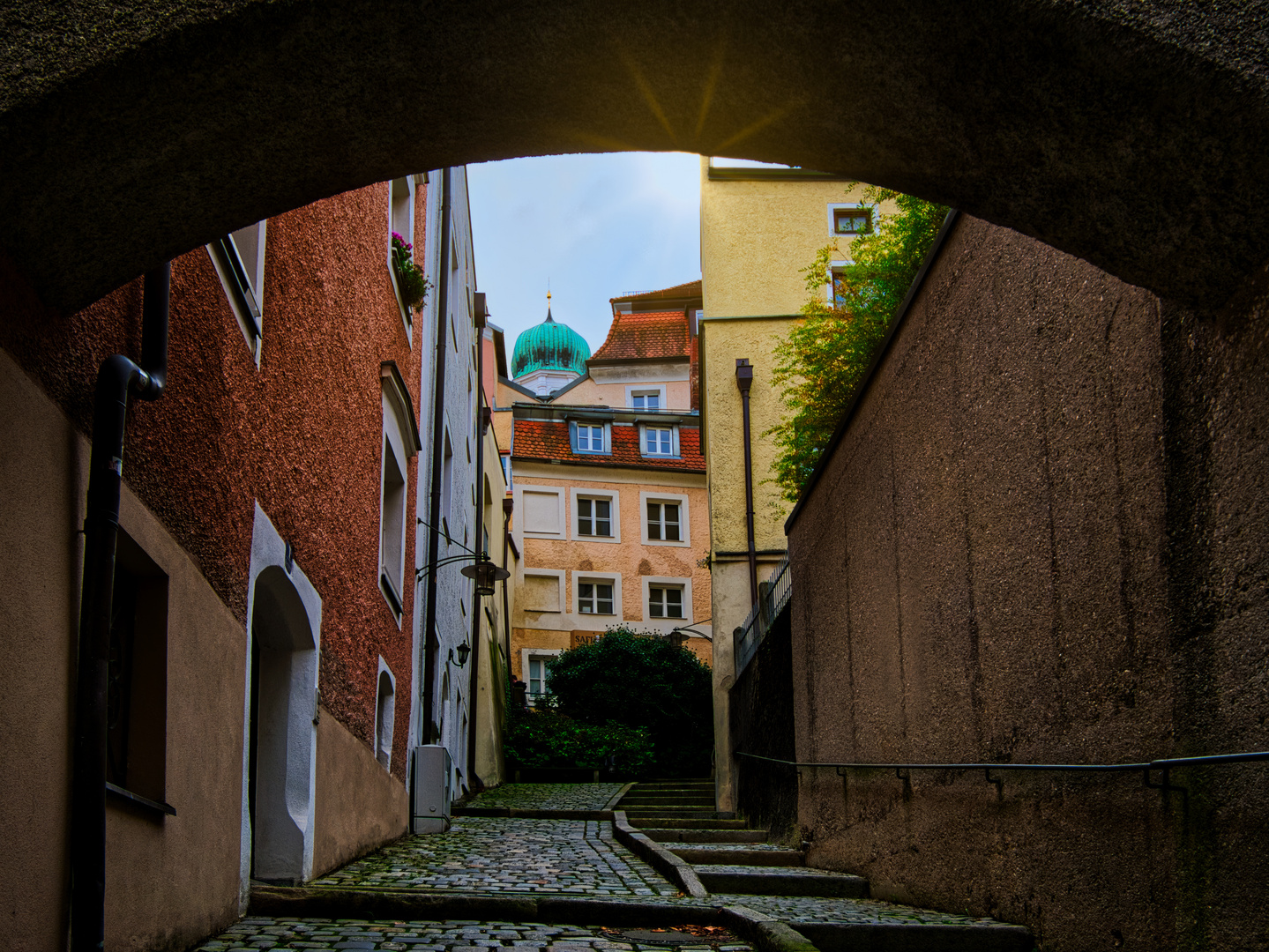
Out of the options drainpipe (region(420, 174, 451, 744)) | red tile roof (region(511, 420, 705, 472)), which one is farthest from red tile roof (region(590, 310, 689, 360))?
drainpipe (region(420, 174, 451, 744))

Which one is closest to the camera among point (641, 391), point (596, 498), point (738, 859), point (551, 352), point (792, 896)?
point (792, 896)

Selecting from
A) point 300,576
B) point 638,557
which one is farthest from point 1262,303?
point 638,557

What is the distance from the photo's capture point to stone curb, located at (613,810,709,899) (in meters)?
7.35

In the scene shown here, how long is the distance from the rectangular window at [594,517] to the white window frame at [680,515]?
3.25 feet

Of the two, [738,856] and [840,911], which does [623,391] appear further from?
[840,911]

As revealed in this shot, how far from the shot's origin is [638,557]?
38.9 metres

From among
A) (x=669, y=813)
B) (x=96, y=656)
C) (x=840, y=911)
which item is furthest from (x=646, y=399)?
(x=96, y=656)

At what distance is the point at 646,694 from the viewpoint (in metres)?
31.8

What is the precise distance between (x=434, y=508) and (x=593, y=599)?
23384 millimetres

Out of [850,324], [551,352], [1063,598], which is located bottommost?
[1063,598]

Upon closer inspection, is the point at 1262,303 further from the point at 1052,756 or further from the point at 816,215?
the point at 816,215

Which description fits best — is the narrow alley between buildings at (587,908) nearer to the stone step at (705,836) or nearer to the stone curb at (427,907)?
the stone curb at (427,907)

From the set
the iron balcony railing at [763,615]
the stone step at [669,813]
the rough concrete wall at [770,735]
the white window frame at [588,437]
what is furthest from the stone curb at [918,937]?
the white window frame at [588,437]

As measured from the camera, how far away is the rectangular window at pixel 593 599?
3812 centimetres
